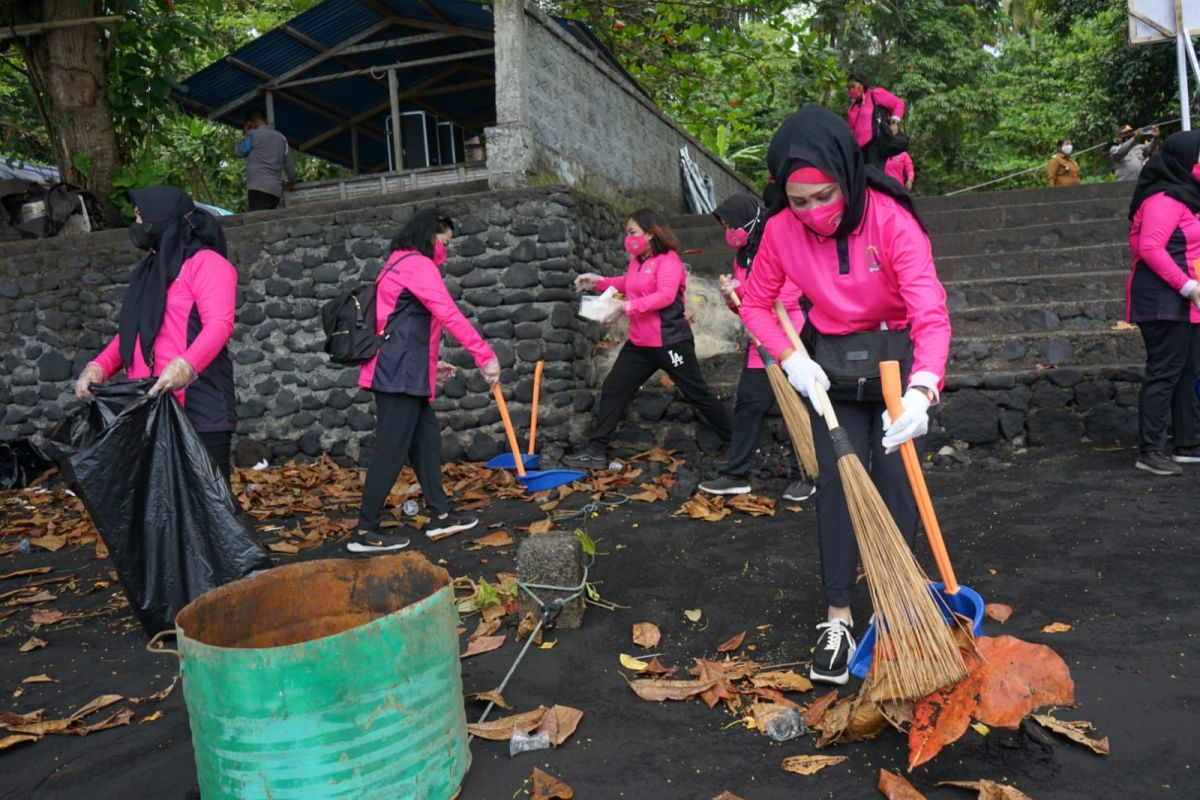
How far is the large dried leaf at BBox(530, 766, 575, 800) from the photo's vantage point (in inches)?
97.9

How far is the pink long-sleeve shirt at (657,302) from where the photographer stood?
6.36m

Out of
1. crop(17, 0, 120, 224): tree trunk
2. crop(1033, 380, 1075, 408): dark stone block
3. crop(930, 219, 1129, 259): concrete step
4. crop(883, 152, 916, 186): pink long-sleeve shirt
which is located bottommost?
crop(1033, 380, 1075, 408): dark stone block

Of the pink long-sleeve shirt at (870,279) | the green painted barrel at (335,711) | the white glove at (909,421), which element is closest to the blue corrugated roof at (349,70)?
the pink long-sleeve shirt at (870,279)

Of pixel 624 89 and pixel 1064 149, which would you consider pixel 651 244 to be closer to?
pixel 624 89

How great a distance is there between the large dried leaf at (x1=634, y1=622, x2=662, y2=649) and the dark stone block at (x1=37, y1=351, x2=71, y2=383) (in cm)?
699

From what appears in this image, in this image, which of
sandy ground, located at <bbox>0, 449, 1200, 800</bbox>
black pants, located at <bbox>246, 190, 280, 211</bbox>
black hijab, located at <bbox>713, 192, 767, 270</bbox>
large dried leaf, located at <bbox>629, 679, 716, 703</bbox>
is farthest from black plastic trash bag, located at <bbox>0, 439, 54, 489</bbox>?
large dried leaf, located at <bbox>629, 679, 716, 703</bbox>

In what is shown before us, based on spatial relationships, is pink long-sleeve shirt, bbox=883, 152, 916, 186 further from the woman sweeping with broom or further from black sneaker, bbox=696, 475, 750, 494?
the woman sweeping with broom

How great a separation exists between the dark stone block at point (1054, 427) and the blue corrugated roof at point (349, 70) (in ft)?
21.3

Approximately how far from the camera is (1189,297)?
520cm

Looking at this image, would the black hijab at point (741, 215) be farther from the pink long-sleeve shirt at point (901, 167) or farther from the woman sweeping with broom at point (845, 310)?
the pink long-sleeve shirt at point (901, 167)

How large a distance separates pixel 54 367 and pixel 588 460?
5.29 meters

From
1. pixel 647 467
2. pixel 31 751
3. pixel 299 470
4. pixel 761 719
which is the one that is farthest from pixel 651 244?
pixel 31 751

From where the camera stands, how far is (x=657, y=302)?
6.33 m

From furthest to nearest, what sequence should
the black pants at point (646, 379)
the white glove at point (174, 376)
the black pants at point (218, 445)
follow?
the black pants at point (646, 379)
the black pants at point (218, 445)
the white glove at point (174, 376)
